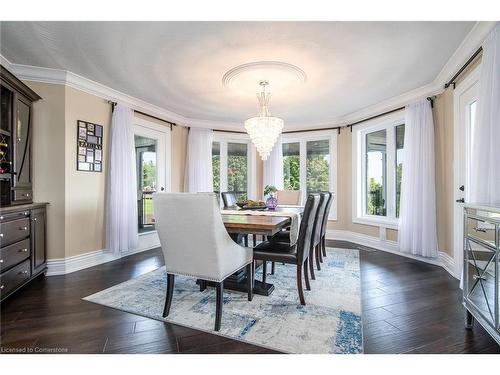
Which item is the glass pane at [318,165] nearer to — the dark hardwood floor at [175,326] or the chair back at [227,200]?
the chair back at [227,200]

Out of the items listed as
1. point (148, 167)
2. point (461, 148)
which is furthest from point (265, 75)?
point (148, 167)

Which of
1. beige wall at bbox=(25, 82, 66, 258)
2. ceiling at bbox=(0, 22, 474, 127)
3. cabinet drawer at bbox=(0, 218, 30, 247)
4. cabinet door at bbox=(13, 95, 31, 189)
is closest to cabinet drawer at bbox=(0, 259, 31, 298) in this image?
cabinet drawer at bbox=(0, 218, 30, 247)

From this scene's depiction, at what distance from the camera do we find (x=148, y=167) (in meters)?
4.55

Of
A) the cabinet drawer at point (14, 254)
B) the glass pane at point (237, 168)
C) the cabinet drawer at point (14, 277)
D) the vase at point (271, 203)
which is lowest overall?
the cabinet drawer at point (14, 277)

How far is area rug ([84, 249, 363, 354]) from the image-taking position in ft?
5.81

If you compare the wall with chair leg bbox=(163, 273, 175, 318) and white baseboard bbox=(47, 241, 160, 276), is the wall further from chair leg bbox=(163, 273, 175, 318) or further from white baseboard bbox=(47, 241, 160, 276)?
chair leg bbox=(163, 273, 175, 318)

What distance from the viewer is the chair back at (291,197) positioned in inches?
169

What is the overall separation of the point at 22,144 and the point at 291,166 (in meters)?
4.42

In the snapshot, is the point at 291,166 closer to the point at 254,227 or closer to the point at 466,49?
the point at 466,49

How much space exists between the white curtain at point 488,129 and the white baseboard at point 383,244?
1.34 meters

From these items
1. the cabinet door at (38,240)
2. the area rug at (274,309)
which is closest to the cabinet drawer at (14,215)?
the cabinet door at (38,240)

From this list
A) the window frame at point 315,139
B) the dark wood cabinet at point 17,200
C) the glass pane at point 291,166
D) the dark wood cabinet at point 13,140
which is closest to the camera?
the dark wood cabinet at point 17,200
